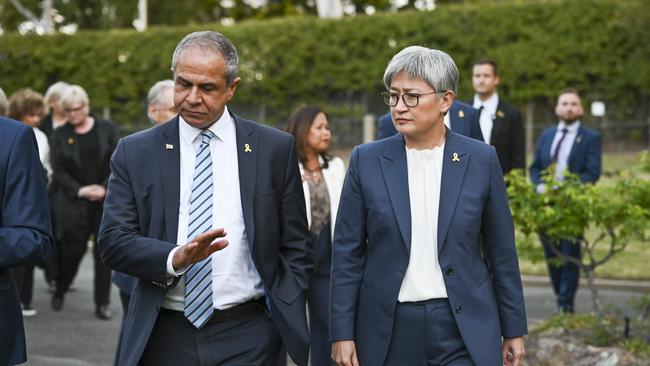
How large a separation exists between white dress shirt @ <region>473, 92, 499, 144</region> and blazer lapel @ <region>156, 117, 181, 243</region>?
212 inches

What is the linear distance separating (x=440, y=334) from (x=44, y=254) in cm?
157

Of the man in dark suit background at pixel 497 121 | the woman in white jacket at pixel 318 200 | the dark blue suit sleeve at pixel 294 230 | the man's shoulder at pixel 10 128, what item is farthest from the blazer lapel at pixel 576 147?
the man's shoulder at pixel 10 128

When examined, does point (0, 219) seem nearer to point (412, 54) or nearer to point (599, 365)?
point (412, 54)

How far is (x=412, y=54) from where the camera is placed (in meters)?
4.54

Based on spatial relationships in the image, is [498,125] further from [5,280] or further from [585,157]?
[5,280]

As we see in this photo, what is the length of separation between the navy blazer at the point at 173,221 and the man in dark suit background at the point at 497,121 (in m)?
5.15

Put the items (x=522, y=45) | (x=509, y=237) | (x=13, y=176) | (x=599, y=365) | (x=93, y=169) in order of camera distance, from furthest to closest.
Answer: (x=522, y=45) → (x=93, y=169) → (x=599, y=365) → (x=509, y=237) → (x=13, y=176)

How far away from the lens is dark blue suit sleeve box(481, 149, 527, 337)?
14.8 ft

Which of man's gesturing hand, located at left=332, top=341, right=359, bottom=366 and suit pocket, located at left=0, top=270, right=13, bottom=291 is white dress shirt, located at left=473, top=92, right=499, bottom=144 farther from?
suit pocket, located at left=0, top=270, right=13, bottom=291

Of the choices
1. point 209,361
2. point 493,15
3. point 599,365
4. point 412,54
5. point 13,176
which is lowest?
point 599,365

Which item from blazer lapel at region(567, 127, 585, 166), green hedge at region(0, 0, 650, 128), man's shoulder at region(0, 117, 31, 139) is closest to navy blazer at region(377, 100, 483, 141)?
blazer lapel at region(567, 127, 585, 166)

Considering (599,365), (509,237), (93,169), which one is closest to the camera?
(509,237)

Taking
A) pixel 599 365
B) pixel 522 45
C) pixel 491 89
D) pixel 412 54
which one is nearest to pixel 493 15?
pixel 522 45

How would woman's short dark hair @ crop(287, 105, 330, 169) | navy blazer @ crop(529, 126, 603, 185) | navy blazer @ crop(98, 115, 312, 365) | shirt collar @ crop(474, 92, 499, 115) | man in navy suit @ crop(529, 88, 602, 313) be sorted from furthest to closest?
navy blazer @ crop(529, 126, 603, 185) → man in navy suit @ crop(529, 88, 602, 313) → shirt collar @ crop(474, 92, 499, 115) → woman's short dark hair @ crop(287, 105, 330, 169) → navy blazer @ crop(98, 115, 312, 365)
